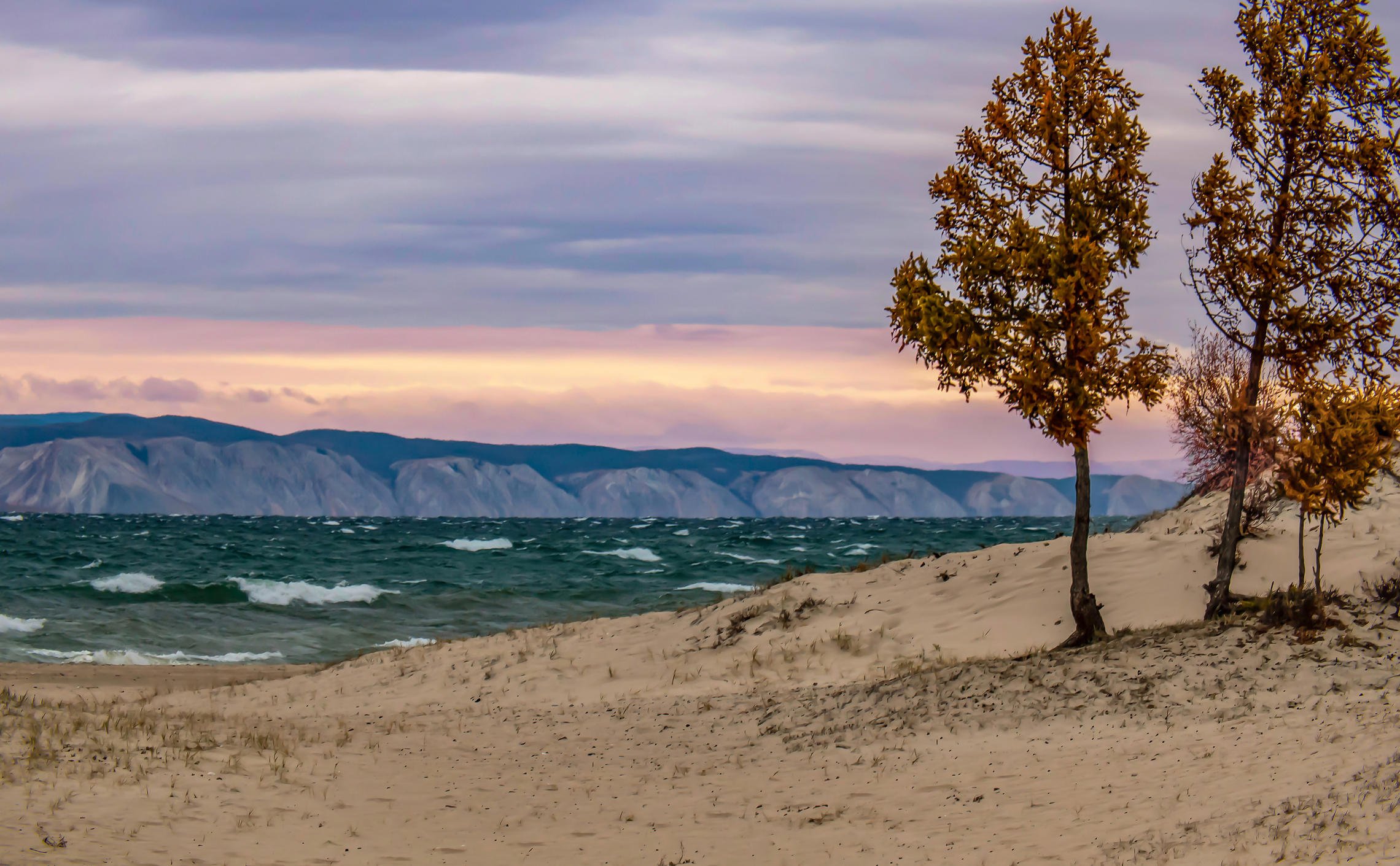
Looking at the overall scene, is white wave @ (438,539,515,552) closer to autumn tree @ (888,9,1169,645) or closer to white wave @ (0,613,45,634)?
white wave @ (0,613,45,634)

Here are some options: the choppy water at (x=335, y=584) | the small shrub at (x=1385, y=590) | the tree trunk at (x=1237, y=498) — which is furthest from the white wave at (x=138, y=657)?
the small shrub at (x=1385, y=590)

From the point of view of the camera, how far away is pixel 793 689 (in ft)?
50.2

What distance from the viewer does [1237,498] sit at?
14.4 metres

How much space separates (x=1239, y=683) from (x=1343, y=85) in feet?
24.1

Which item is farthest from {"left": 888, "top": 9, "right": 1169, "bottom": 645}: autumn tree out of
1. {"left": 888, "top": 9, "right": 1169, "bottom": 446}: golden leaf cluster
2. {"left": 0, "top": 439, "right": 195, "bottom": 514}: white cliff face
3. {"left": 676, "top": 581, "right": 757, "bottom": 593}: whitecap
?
{"left": 0, "top": 439, "right": 195, "bottom": 514}: white cliff face

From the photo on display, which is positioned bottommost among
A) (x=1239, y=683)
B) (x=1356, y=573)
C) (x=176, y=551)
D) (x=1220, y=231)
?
(x=176, y=551)

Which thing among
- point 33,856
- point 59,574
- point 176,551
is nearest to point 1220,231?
point 33,856

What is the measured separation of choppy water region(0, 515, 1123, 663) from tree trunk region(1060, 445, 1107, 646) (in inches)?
558

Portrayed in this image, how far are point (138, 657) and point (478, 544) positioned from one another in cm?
3810

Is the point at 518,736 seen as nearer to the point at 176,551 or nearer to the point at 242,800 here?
the point at 242,800

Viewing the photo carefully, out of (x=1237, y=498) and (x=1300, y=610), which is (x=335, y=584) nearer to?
(x=1237, y=498)

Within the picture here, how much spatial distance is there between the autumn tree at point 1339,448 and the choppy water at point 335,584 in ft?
52.5

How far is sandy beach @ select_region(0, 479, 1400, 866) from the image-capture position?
8.70 m

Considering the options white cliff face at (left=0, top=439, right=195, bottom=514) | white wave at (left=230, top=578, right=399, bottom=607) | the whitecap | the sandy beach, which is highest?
the sandy beach
